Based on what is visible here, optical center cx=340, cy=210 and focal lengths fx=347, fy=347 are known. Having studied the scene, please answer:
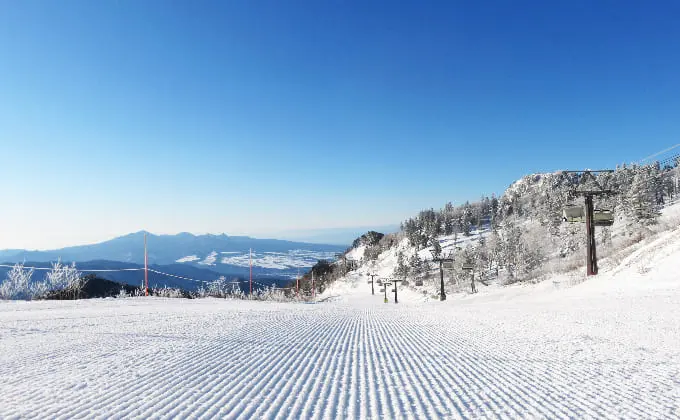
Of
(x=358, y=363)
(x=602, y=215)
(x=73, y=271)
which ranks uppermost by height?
(x=602, y=215)

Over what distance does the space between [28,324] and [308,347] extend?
550 centimetres

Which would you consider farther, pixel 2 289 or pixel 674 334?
pixel 2 289

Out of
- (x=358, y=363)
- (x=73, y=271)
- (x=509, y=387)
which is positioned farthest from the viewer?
(x=73, y=271)

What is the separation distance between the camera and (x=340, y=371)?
3.53m

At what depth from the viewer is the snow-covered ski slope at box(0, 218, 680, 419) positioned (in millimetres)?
2457

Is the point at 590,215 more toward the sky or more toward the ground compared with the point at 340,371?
more toward the sky

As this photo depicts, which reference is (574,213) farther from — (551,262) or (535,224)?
(535,224)

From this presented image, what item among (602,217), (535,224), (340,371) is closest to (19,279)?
(340,371)

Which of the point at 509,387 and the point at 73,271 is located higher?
the point at 509,387

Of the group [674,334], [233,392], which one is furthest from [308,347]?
[674,334]

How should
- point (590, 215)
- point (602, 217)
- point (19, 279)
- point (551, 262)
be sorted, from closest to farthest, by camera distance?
point (590, 215) < point (602, 217) < point (19, 279) < point (551, 262)

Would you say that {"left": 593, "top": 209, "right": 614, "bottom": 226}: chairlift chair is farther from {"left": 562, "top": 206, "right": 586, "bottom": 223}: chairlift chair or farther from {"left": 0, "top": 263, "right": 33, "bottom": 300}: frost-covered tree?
{"left": 0, "top": 263, "right": 33, "bottom": 300}: frost-covered tree

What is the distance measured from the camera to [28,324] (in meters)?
6.38

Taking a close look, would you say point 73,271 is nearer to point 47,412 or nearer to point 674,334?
point 47,412
